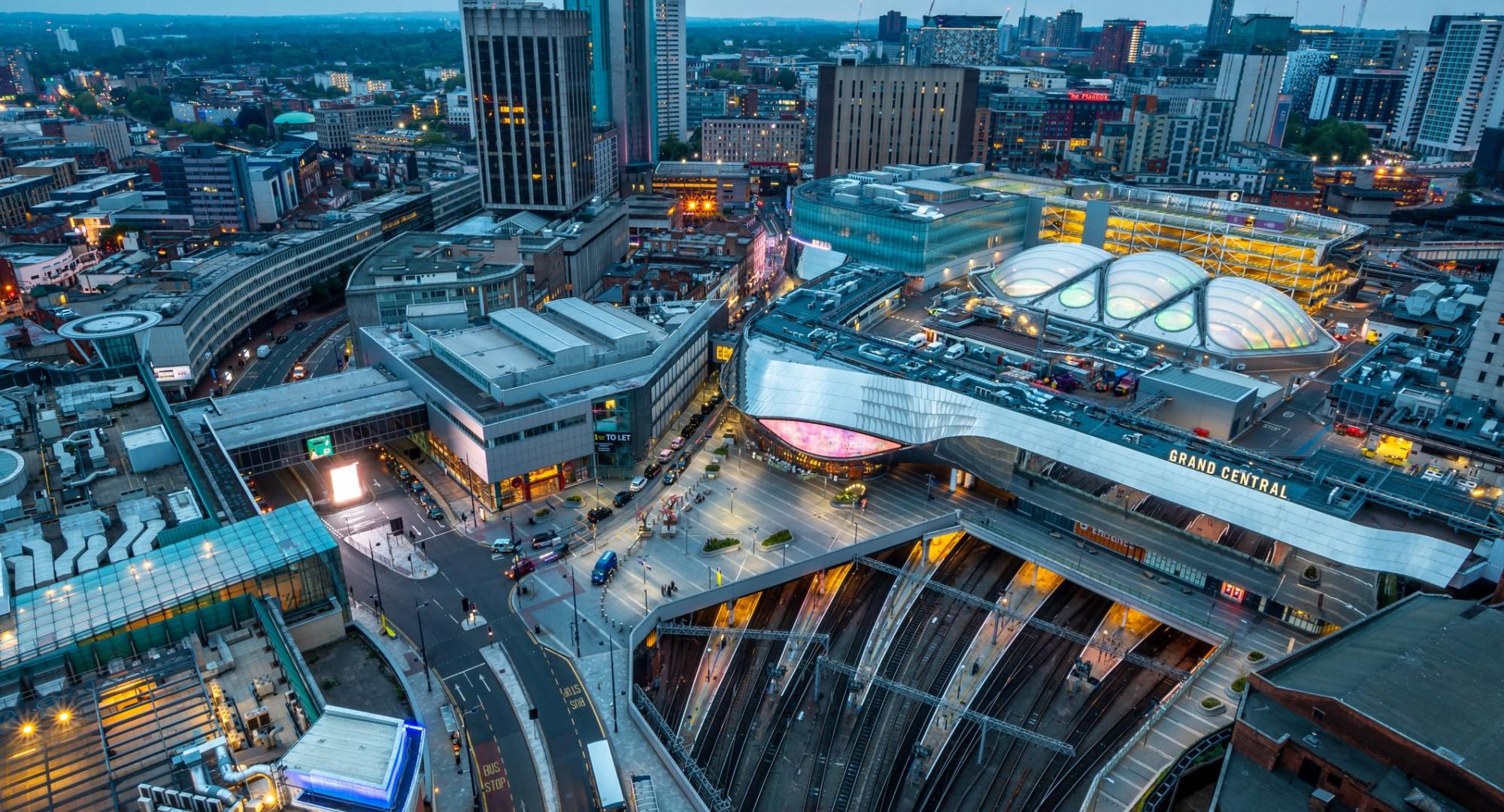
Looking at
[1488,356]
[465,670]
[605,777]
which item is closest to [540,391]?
[465,670]

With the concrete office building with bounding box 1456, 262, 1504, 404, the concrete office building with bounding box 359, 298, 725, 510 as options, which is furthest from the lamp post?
the concrete office building with bounding box 1456, 262, 1504, 404

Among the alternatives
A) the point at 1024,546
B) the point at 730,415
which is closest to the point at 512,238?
the point at 730,415

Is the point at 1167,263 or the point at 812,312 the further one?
the point at 1167,263

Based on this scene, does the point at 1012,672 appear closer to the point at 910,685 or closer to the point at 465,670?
the point at 910,685

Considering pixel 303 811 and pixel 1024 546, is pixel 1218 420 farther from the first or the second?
pixel 303 811

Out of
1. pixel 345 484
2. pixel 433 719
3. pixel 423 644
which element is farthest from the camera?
pixel 345 484

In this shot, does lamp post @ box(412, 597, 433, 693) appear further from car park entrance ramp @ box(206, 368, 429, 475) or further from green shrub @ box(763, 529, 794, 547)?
green shrub @ box(763, 529, 794, 547)
